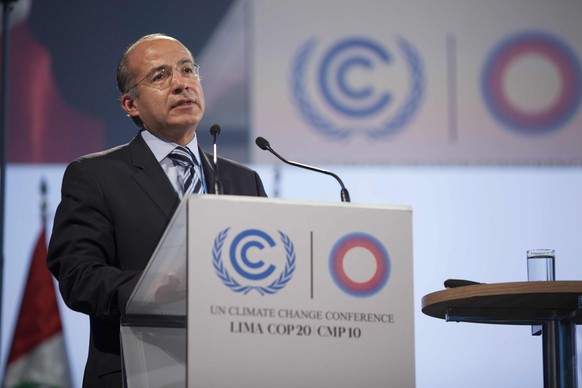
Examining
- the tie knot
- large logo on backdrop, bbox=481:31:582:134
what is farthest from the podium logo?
large logo on backdrop, bbox=481:31:582:134

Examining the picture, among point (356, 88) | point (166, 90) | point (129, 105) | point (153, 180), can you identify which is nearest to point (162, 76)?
point (166, 90)

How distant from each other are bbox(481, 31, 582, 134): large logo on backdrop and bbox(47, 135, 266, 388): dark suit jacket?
9.73 feet

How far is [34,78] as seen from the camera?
541cm

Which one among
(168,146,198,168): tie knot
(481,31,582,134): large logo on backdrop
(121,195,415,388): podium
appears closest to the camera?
(121,195,415,388): podium

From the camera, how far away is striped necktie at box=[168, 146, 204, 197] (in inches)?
108

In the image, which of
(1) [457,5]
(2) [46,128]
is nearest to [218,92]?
(2) [46,128]

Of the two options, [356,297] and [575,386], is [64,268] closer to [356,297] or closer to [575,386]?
[356,297]

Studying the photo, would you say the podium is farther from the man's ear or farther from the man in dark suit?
the man's ear

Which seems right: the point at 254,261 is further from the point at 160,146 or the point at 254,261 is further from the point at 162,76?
the point at 162,76

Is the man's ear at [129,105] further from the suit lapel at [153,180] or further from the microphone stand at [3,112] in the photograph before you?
the microphone stand at [3,112]

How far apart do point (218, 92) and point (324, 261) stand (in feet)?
11.4

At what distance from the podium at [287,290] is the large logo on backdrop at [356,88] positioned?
3307 millimetres

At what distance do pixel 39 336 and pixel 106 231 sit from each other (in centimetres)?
260

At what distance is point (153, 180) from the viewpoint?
8.97 feet
